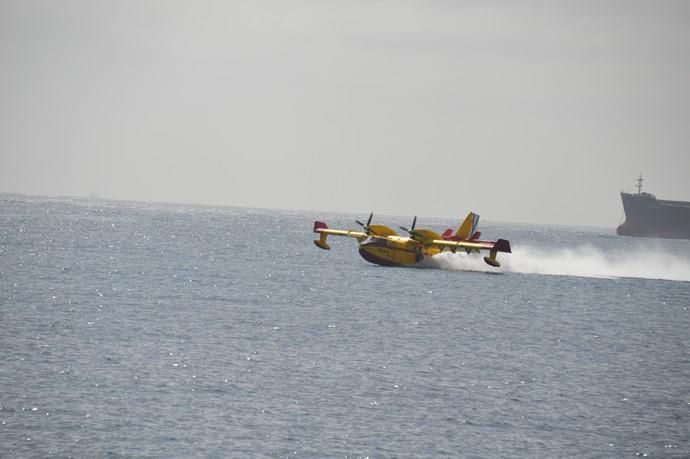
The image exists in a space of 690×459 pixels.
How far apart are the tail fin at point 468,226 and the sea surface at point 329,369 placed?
10.5 meters

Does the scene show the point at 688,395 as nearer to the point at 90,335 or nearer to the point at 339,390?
the point at 339,390

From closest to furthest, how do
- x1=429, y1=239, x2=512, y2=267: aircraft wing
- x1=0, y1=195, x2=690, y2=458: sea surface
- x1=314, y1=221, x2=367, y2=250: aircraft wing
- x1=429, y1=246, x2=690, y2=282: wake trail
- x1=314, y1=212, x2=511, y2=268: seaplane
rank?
x1=0, y1=195, x2=690, y2=458: sea surface → x1=429, y1=239, x2=512, y2=267: aircraft wing → x1=314, y1=212, x2=511, y2=268: seaplane → x1=314, y1=221, x2=367, y2=250: aircraft wing → x1=429, y1=246, x2=690, y2=282: wake trail

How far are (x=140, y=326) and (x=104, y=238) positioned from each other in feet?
340

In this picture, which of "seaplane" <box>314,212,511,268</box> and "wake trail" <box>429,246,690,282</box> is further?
"wake trail" <box>429,246,690,282</box>

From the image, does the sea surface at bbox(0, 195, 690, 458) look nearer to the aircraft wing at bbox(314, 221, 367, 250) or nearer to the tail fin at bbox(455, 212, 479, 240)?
the aircraft wing at bbox(314, 221, 367, 250)

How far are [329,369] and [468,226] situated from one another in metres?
53.4

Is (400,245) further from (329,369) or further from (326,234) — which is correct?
(329,369)

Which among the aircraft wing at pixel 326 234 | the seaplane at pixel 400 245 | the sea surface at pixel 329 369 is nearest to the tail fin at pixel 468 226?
the seaplane at pixel 400 245

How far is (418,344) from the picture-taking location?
50.8m

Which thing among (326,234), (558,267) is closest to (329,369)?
(326,234)

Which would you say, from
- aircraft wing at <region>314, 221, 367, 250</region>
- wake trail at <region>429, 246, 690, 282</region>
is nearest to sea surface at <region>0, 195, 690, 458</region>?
aircraft wing at <region>314, 221, 367, 250</region>

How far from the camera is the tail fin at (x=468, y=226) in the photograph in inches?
3666

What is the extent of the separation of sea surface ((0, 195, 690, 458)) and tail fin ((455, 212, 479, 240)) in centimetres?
1049

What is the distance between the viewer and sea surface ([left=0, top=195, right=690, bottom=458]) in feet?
102
